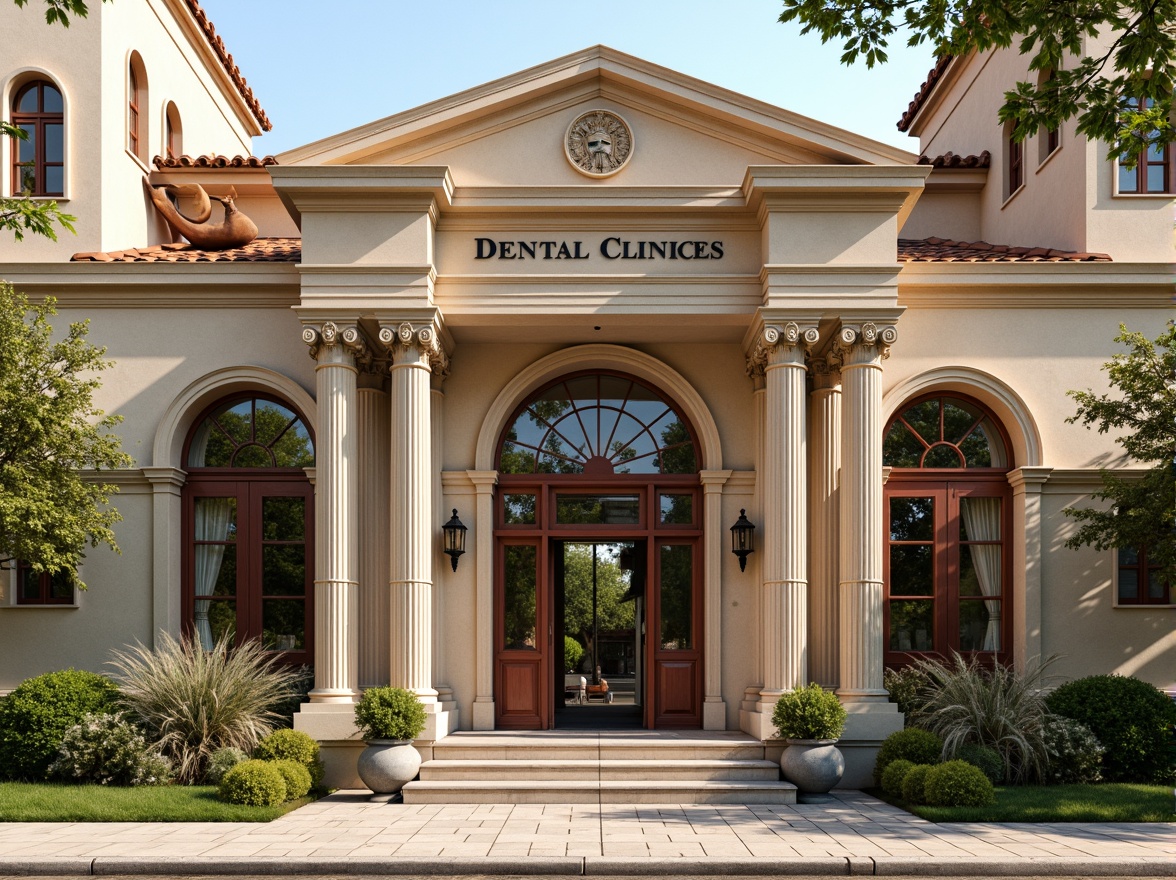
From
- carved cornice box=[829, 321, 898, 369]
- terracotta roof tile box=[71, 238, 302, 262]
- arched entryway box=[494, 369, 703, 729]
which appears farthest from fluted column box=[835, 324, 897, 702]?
terracotta roof tile box=[71, 238, 302, 262]

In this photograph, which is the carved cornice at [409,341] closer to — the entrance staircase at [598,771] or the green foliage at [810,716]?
the entrance staircase at [598,771]

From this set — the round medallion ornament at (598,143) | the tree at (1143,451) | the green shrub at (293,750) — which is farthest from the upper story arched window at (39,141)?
the tree at (1143,451)

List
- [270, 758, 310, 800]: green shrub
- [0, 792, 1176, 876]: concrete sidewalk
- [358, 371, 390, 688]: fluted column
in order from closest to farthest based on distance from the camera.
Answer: [0, 792, 1176, 876]: concrete sidewalk → [270, 758, 310, 800]: green shrub → [358, 371, 390, 688]: fluted column

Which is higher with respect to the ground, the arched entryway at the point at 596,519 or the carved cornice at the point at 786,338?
the carved cornice at the point at 786,338

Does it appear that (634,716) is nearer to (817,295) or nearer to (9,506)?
(817,295)

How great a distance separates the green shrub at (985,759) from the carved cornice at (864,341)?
4781mm

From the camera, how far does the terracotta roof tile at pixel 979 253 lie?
617 inches

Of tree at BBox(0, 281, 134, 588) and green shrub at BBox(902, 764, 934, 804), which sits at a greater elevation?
tree at BBox(0, 281, 134, 588)

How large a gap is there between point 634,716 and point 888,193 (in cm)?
879

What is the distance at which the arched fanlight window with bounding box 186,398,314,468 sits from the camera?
15.9m

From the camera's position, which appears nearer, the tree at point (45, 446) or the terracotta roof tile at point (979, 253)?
the tree at point (45, 446)

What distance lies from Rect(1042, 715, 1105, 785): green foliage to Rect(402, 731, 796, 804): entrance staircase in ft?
10.1

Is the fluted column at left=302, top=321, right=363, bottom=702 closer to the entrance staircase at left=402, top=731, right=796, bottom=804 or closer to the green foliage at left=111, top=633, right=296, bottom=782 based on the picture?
the green foliage at left=111, top=633, right=296, bottom=782

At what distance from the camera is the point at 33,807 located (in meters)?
11.4
